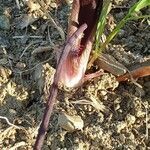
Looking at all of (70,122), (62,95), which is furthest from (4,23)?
(70,122)

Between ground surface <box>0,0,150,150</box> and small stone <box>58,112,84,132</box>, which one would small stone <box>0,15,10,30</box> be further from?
small stone <box>58,112,84,132</box>

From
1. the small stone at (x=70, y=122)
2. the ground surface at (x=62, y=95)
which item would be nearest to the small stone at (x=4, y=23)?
the ground surface at (x=62, y=95)

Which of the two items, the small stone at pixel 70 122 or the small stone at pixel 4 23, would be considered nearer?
the small stone at pixel 70 122

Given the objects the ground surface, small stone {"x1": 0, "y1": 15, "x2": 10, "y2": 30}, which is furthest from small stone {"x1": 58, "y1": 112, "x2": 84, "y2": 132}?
small stone {"x1": 0, "y1": 15, "x2": 10, "y2": 30}

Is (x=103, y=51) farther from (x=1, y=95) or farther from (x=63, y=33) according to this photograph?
(x=1, y=95)

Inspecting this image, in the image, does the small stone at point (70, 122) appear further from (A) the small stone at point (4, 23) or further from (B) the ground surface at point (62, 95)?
(A) the small stone at point (4, 23)

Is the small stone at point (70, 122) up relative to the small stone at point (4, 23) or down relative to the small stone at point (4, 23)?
down

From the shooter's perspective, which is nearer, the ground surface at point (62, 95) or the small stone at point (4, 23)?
the ground surface at point (62, 95)

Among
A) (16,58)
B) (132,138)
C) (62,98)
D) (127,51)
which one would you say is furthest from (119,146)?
(16,58)
